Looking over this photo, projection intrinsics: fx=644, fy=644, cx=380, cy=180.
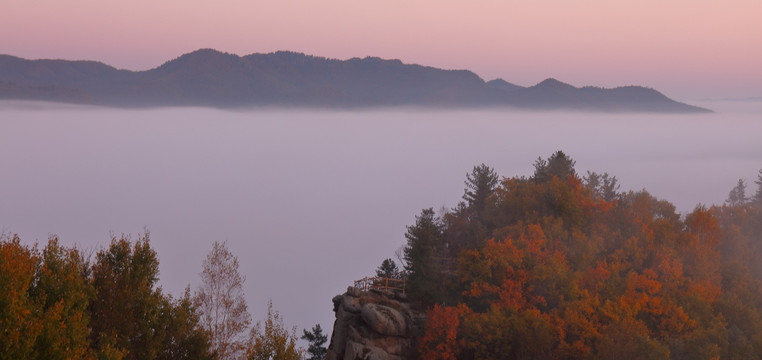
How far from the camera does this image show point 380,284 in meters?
53.0

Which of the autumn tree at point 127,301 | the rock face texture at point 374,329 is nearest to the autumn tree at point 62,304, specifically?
the autumn tree at point 127,301

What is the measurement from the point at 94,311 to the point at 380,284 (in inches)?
961

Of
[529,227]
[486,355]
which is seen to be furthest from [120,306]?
[529,227]

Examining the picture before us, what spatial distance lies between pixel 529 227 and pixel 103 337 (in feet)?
119

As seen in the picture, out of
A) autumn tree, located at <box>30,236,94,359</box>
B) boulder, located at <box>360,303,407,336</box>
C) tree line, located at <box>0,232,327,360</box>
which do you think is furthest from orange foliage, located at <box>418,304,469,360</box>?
autumn tree, located at <box>30,236,94,359</box>

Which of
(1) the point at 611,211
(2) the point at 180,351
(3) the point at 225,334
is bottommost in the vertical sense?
(3) the point at 225,334

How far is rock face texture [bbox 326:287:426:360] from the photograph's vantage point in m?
44.4

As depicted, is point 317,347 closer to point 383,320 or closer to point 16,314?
point 383,320

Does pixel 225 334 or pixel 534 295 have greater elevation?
pixel 534 295

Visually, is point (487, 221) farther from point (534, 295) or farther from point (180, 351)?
point (180, 351)

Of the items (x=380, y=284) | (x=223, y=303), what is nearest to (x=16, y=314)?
(x=223, y=303)

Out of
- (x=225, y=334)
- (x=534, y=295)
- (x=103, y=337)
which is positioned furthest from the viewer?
(x=534, y=295)

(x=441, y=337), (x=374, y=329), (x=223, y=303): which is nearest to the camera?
(x=441, y=337)

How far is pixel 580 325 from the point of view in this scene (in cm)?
4541
